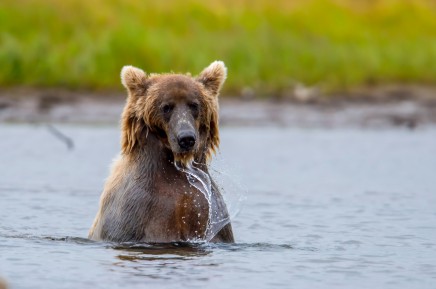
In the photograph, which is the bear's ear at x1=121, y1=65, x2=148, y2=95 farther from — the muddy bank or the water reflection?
the muddy bank

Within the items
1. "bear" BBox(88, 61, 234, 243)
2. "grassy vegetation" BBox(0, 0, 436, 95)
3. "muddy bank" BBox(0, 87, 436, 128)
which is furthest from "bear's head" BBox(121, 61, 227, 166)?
"grassy vegetation" BBox(0, 0, 436, 95)

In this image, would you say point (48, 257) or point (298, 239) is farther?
point (298, 239)

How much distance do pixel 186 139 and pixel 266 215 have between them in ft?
Result: 11.0

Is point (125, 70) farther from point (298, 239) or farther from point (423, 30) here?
point (423, 30)

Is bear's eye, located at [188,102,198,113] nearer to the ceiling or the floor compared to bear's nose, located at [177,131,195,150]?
nearer to the ceiling

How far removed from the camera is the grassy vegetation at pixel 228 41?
20172 mm

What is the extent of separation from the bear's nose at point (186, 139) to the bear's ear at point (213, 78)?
691 millimetres

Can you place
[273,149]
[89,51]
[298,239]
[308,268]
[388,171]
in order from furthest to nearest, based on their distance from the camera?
[89,51] → [273,149] → [388,171] → [298,239] → [308,268]

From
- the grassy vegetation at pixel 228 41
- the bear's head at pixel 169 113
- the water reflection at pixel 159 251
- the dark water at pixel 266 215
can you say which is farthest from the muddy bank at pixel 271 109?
the water reflection at pixel 159 251

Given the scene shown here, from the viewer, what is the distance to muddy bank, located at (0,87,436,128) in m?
19.0

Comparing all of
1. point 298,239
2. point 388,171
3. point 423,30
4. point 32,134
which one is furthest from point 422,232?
point 423,30

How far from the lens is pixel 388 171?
15.4 metres

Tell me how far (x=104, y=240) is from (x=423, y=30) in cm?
1607

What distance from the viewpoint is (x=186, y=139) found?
27.8 feet
